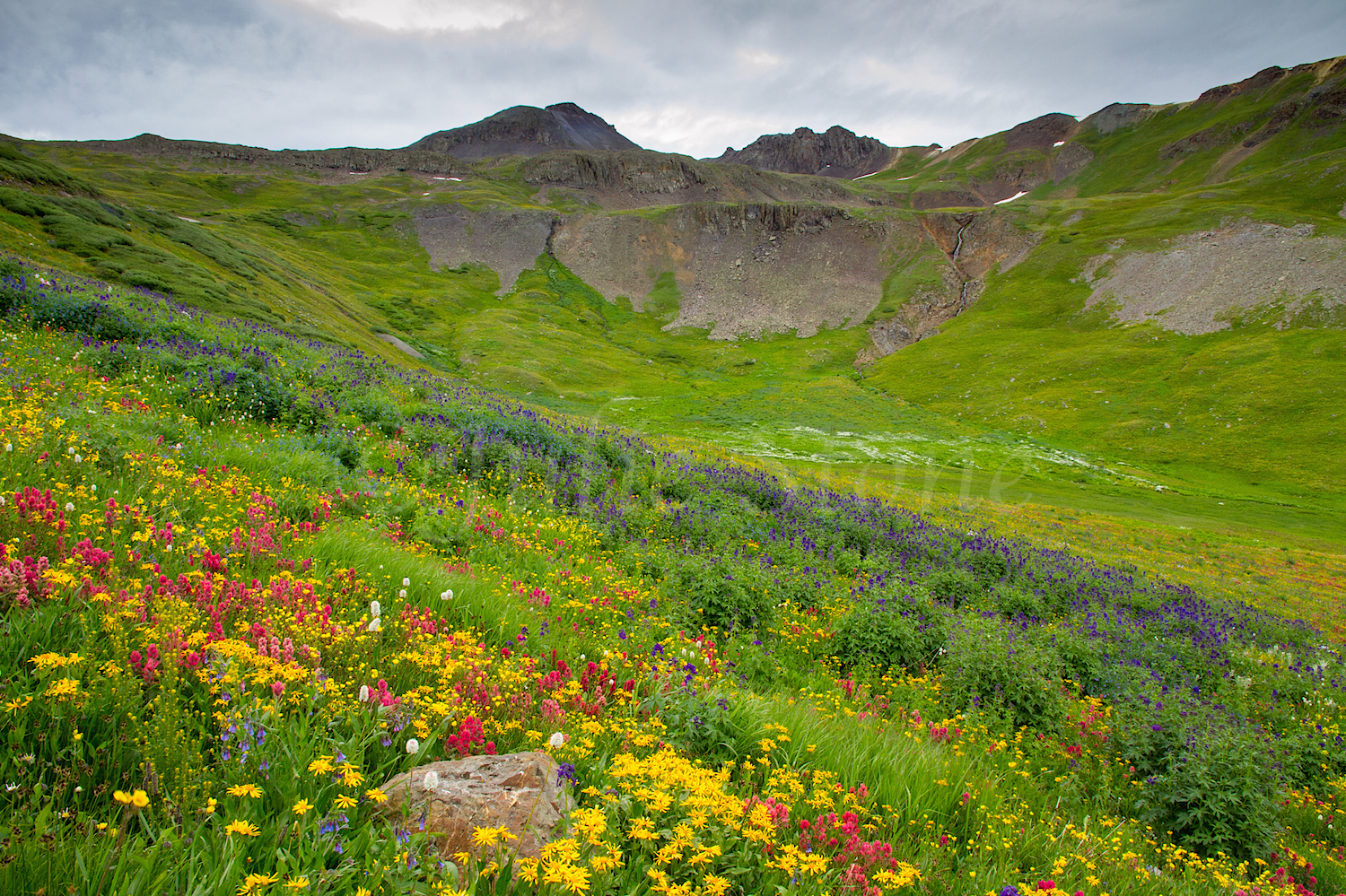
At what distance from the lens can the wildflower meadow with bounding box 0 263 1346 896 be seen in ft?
7.86

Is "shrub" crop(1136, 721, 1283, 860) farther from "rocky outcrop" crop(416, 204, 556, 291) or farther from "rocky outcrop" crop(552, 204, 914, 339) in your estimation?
"rocky outcrop" crop(416, 204, 556, 291)

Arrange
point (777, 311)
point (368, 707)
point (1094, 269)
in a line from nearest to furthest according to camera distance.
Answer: point (368, 707) → point (1094, 269) → point (777, 311)

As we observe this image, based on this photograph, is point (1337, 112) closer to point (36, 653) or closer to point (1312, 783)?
point (1312, 783)

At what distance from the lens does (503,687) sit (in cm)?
387

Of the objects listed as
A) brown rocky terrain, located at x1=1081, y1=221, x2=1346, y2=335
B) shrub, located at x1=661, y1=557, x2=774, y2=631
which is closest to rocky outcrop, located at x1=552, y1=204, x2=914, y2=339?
brown rocky terrain, located at x1=1081, y1=221, x2=1346, y2=335

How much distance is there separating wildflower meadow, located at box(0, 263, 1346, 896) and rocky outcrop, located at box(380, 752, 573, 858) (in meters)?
0.09

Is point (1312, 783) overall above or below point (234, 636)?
below

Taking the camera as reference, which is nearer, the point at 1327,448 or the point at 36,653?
the point at 36,653

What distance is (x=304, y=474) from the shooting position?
715 centimetres

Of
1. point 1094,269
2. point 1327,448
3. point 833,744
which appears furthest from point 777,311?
point 833,744

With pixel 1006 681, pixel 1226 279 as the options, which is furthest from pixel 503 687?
pixel 1226 279

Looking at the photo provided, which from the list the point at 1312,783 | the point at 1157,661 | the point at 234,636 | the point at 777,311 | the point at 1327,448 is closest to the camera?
the point at 234,636

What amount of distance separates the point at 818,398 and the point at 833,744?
218ft

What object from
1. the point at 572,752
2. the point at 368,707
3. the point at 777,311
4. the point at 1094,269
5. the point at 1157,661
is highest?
the point at 1094,269
